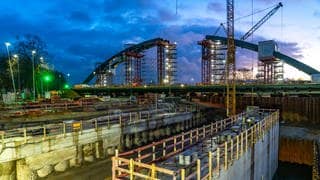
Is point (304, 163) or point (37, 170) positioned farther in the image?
point (304, 163)

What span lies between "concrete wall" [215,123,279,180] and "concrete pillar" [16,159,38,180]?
47.5ft

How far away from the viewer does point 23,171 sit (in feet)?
72.1

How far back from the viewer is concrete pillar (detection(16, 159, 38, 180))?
2184 centimetres

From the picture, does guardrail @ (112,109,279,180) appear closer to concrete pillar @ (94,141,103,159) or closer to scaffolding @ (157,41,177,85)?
concrete pillar @ (94,141,103,159)

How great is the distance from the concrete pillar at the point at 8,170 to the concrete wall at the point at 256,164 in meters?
14.8

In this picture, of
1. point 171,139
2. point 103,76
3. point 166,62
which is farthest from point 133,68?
point 171,139

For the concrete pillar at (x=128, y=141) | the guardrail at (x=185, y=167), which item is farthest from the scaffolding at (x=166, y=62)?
the guardrail at (x=185, y=167)

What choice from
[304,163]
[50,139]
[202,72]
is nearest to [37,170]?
[50,139]

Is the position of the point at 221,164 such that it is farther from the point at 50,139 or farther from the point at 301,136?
the point at 301,136

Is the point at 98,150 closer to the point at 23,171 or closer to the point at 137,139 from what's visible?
the point at 137,139

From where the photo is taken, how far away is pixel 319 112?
47969 mm

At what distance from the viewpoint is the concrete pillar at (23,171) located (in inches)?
860

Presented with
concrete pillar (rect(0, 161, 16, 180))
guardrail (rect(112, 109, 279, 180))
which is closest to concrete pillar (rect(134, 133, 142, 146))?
guardrail (rect(112, 109, 279, 180))

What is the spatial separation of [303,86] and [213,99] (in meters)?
19.9
